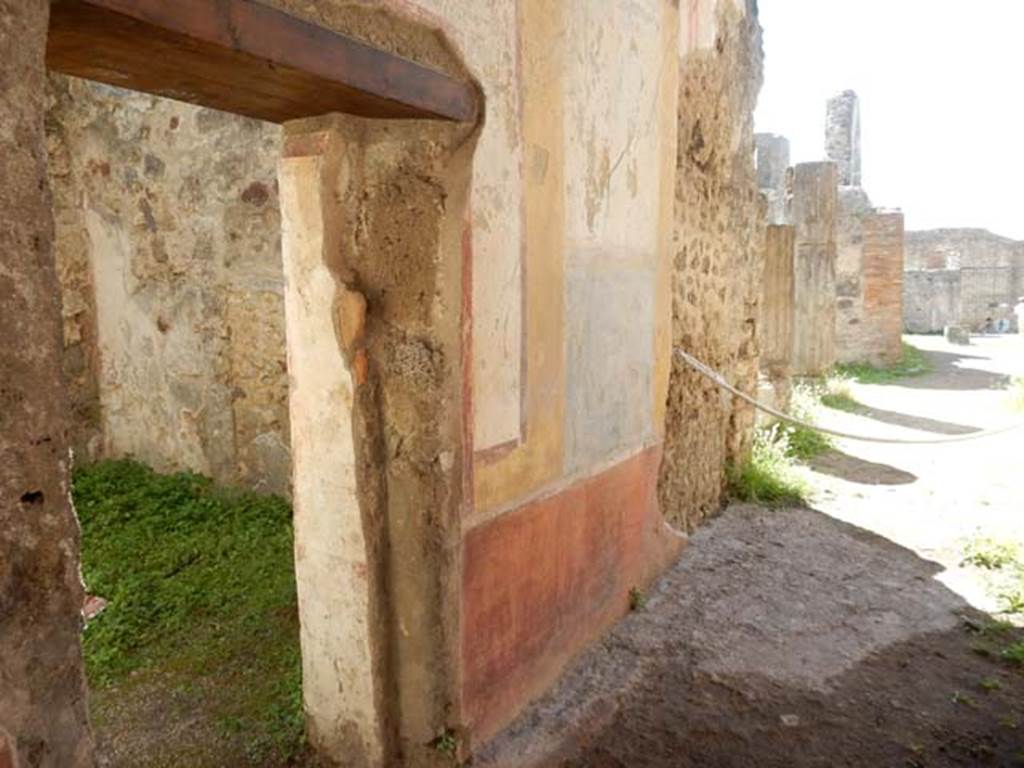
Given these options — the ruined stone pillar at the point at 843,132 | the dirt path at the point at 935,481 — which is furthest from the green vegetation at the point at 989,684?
the ruined stone pillar at the point at 843,132

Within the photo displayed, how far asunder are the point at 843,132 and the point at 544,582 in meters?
15.2

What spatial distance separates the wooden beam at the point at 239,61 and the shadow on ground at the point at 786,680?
1830mm

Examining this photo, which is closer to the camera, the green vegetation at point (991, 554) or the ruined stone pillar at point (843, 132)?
the green vegetation at point (991, 554)

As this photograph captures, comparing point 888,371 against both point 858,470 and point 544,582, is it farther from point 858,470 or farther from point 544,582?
point 544,582

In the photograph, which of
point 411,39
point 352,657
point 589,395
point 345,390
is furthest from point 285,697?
point 411,39

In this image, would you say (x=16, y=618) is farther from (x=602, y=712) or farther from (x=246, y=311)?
(x=246, y=311)

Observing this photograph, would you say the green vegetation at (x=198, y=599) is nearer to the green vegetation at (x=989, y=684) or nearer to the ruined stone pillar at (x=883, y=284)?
the green vegetation at (x=989, y=684)

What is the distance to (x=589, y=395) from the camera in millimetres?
2912

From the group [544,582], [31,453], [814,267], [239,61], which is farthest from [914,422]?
[31,453]

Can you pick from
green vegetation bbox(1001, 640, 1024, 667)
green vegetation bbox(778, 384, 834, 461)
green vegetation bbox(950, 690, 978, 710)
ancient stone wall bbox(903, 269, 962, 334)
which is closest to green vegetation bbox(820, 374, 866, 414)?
green vegetation bbox(778, 384, 834, 461)

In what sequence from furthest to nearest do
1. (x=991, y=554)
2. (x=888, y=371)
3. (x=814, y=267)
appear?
(x=888, y=371) < (x=814, y=267) < (x=991, y=554)

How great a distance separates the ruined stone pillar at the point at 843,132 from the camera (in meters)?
15.1

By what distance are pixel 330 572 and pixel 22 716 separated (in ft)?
3.69

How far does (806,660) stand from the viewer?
117 inches
